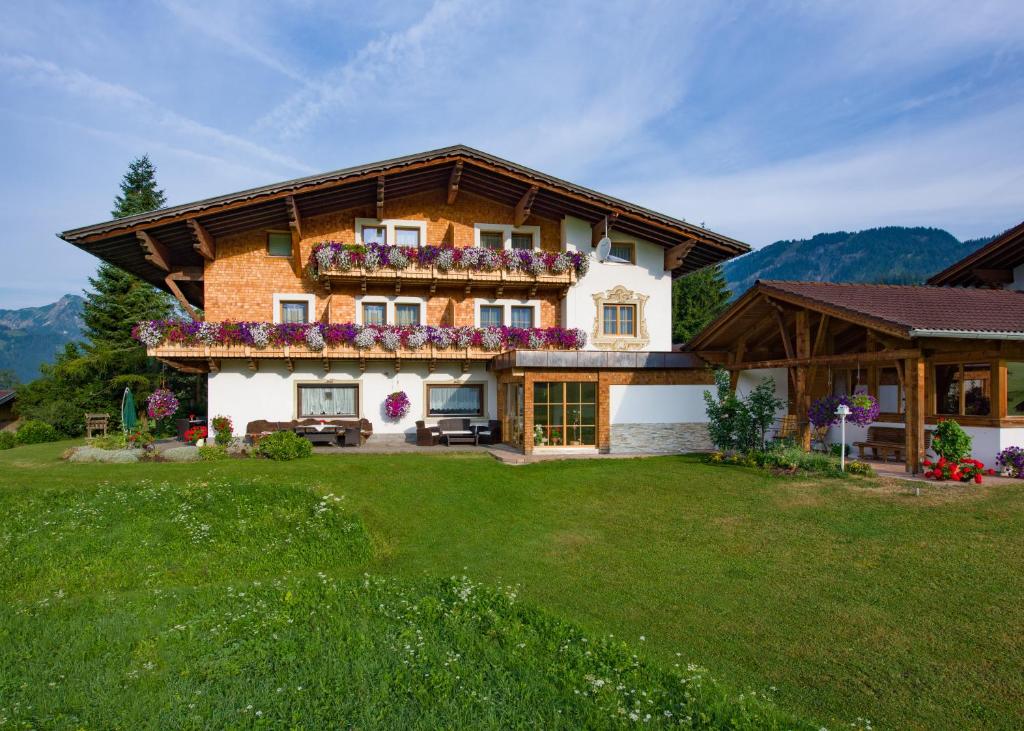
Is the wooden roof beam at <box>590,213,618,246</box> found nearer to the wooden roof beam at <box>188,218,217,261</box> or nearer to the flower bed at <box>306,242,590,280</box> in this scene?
the flower bed at <box>306,242,590,280</box>

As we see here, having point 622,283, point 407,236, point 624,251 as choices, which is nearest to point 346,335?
point 407,236

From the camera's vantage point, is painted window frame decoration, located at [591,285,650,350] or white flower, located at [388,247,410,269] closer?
white flower, located at [388,247,410,269]

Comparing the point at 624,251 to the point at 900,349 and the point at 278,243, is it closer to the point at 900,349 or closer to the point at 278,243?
the point at 900,349

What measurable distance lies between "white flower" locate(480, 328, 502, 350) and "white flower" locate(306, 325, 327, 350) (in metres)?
5.23

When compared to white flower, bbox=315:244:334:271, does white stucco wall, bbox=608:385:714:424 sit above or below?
below

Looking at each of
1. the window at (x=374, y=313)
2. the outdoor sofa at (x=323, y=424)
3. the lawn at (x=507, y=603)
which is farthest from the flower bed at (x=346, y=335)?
the lawn at (x=507, y=603)

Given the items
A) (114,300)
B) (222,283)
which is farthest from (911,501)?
(114,300)

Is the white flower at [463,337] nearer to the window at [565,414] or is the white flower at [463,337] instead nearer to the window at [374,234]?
the window at [565,414]

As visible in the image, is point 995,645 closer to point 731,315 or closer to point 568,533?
point 568,533

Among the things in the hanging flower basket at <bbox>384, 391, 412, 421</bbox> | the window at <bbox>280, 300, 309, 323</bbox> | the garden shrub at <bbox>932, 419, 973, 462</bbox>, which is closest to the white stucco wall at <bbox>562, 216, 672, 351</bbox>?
the hanging flower basket at <bbox>384, 391, 412, 421</bbox>

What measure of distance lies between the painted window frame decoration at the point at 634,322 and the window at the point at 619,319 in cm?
11

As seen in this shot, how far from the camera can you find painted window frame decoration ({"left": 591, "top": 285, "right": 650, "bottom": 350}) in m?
21.9

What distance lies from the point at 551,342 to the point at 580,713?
1668 cm

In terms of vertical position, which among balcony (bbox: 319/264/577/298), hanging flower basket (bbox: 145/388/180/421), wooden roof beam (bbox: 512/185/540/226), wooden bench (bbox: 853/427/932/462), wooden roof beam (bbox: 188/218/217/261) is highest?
wooden roof beam (bbox: 512/185/540/226)
